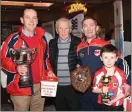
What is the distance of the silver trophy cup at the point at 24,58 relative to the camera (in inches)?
89.4

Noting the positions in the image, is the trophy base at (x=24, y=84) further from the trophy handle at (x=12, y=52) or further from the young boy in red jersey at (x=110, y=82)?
the young boy in red jersey at (x=110, y=82)

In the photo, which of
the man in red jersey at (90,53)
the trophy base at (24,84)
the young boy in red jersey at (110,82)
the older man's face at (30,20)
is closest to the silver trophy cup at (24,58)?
the trophy base at (24,84)

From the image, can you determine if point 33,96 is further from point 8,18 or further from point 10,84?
point 8,18

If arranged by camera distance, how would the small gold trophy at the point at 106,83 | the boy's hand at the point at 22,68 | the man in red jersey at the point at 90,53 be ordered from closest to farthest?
the small gold trophy at the point at 106,83
the boy's hand at the point at 22,68
the man in red jersey at the point at 90,53

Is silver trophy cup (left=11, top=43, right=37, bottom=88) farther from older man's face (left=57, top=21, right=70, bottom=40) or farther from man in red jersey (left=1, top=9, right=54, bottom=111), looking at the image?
older man's face (left=57, top=21, right=70, bottom=40)

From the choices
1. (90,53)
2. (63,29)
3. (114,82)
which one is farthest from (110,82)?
(63,29)

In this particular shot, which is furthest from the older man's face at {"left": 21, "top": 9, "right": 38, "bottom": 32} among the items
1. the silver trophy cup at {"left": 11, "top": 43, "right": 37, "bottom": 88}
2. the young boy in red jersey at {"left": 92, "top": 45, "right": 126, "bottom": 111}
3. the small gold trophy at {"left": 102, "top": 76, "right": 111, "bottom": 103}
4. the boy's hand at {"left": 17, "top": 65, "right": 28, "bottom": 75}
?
the small gold trophy at {"left": 102, "top": 76, "right": 111, "bottom": 103}

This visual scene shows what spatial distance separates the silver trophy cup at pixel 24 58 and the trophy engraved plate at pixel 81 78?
0.37 m

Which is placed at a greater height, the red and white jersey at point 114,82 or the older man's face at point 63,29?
the older man's face at point 63,29

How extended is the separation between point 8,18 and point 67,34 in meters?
11.8

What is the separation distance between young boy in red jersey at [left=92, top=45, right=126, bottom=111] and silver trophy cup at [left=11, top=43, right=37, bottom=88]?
0.54 m

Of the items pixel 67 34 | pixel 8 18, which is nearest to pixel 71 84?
pixel 67 34

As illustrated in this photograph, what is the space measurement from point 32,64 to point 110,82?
689 millimetres

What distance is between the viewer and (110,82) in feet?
6.98
